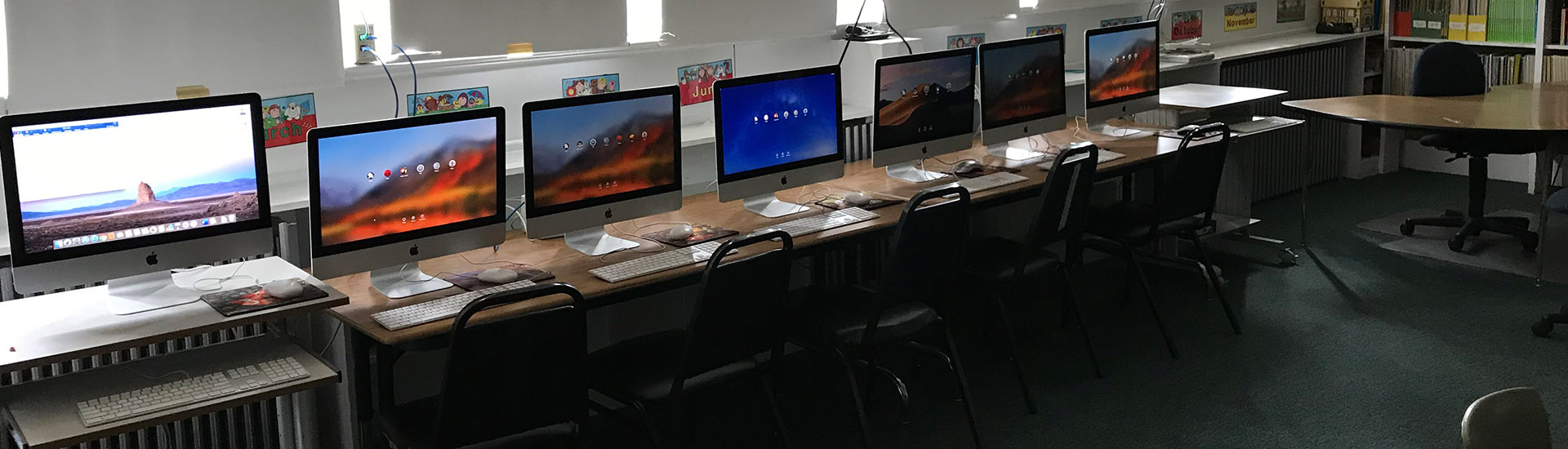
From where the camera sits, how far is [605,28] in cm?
419

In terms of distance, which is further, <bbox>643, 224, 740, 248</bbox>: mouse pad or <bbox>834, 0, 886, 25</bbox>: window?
<bbox>834, 0, 886, 25</bbox>: window

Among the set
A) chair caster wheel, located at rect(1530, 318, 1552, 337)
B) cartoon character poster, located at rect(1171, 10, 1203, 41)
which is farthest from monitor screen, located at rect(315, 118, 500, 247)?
cartoon character poster, located at rect(1171, 10, 1203, 41)

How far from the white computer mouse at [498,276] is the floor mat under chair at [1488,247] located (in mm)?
4275

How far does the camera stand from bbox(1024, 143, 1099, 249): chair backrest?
13.7 feet

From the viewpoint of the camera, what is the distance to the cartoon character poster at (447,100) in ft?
13.5

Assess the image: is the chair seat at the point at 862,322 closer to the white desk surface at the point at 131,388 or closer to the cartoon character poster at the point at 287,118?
the white desk surface at the point at 131,388

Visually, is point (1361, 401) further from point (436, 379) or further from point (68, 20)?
point (68, 20)

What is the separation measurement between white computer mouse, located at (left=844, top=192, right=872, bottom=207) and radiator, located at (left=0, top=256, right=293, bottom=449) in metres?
1.83

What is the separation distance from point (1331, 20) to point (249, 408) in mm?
6476

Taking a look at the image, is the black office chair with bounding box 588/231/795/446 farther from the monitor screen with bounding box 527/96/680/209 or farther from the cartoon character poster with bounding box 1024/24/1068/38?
the cartoon character poster with bounding box 1024/24/1068/38

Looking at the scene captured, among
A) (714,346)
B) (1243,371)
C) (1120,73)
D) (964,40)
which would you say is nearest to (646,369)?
(714,346)

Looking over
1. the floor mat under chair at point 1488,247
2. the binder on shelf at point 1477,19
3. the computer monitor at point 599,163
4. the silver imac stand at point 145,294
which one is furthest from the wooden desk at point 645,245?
the binder on shelf at point 1477,19

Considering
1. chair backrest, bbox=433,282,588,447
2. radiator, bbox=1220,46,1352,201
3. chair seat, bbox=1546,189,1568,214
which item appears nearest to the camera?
chair backrest, bbox=433,282,588,447

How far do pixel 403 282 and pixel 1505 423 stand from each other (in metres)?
2.49
